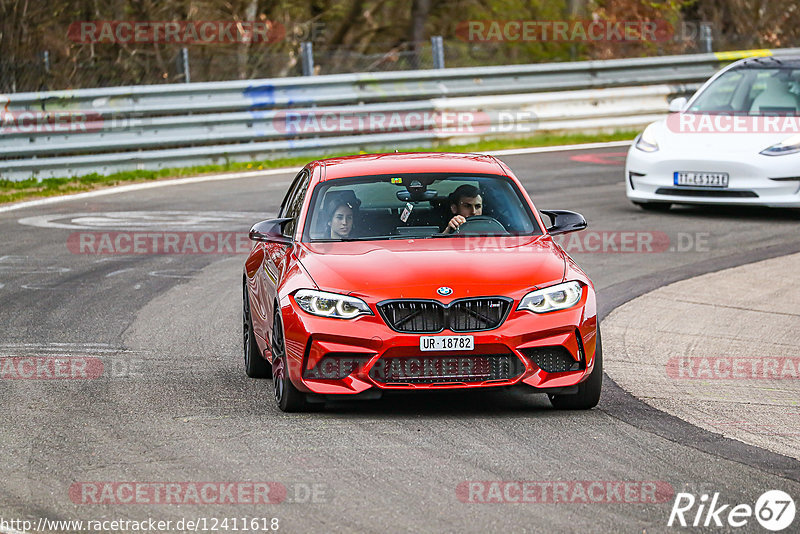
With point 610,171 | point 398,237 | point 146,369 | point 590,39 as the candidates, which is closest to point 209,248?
point 146,369

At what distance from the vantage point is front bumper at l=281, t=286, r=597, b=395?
7219mm

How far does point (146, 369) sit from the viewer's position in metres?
8.91

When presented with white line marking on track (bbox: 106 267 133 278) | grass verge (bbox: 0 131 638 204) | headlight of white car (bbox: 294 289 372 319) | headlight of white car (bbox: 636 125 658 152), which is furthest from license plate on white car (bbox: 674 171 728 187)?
headlight of white car (bbox: 294 289 372 319)

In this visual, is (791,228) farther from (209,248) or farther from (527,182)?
(209,248)

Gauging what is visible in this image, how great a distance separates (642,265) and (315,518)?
25.6 feet

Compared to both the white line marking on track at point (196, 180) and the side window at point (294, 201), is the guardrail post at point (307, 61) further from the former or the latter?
the side window at point (294, 201)

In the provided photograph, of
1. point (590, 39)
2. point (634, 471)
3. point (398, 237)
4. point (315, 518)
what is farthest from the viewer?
point (590, 39)

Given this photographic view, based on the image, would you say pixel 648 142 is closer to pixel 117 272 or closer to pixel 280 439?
pixel 117 272

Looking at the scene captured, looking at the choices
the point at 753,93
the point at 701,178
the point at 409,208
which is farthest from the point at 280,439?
the point at 753,93

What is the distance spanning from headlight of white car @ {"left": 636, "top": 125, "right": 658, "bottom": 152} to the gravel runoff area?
3171 millimetres

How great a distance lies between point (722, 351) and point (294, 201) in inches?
121

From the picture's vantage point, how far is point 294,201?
9.16 metres

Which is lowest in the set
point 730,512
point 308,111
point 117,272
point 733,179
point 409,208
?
point 117,272

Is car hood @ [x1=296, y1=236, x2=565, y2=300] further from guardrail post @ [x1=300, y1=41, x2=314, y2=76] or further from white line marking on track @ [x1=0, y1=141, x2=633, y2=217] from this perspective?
guardrail post @ [x1=300, y1=41, x2=314, y2=76]
